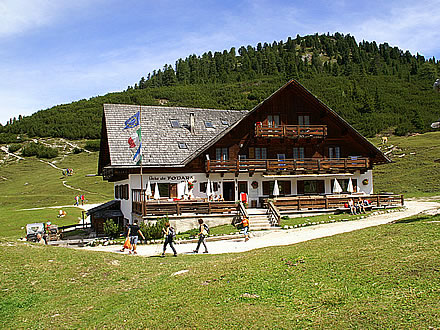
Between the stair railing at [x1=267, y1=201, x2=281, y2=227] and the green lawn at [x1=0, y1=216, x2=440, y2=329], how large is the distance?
13170mm

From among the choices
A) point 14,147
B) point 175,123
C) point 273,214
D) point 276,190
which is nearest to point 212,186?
point 276,190

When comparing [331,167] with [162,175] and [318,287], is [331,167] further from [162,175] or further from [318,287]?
[318,287]

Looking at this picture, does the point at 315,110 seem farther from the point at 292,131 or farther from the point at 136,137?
the point at 136,137

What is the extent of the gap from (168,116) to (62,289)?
27533mm

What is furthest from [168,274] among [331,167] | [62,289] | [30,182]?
[30,182]

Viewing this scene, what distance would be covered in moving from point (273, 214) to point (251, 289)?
20.1m

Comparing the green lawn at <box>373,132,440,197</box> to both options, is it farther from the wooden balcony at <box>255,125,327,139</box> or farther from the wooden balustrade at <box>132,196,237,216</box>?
the wooden balustrade at <box>132,196,237,216</box>

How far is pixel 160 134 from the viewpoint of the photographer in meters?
37.1

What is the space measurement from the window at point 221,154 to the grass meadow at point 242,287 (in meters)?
17.6

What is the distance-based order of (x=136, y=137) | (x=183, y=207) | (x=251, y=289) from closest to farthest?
1. (x=251, y=289)
2. (x=136, y=137)
3. (x=183, y=207)

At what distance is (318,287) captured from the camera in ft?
33.2

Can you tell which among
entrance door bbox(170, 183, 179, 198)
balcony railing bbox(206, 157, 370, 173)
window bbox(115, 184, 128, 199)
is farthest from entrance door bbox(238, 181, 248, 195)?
window bbox(115, 184, 128, 199)

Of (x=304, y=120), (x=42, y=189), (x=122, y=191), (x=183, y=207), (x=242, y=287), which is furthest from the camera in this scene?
(x=42, y=189)

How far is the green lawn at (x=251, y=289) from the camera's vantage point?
27.6ft
